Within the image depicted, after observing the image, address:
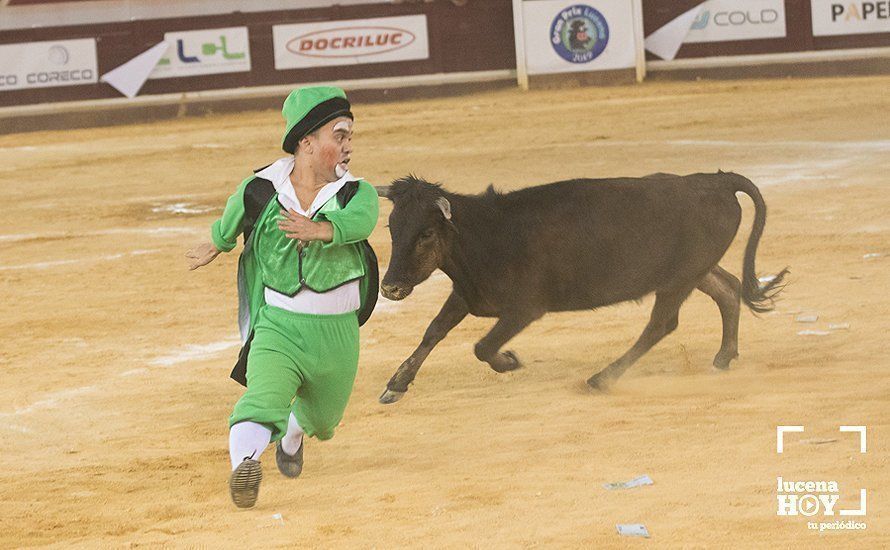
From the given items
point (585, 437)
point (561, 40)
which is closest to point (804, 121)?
point (561, 40)

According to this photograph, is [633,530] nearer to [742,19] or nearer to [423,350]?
[423,350]

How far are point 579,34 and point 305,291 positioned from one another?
18.4m

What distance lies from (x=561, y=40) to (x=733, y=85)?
290cm

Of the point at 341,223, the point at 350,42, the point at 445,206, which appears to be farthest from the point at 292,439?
the point at 350,42

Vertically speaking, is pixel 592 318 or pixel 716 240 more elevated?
pixel 716 240

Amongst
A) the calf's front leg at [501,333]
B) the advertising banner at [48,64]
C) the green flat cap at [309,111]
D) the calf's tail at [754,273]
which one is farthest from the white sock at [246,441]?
the advertising banner at [48,64]

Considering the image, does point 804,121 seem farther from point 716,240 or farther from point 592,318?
point 716,240

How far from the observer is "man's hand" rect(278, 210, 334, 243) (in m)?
5.28

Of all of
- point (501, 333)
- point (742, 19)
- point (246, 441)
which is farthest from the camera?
point (742, 19)

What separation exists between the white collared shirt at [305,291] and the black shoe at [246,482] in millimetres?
642

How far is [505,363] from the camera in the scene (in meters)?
7.57

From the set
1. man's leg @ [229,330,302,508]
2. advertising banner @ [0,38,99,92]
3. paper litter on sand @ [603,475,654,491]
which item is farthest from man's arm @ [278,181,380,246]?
advertising banner @ [0,38,99,92]

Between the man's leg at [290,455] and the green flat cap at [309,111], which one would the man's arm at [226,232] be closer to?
the green flat cap at [309,111]

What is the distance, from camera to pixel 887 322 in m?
8.38
